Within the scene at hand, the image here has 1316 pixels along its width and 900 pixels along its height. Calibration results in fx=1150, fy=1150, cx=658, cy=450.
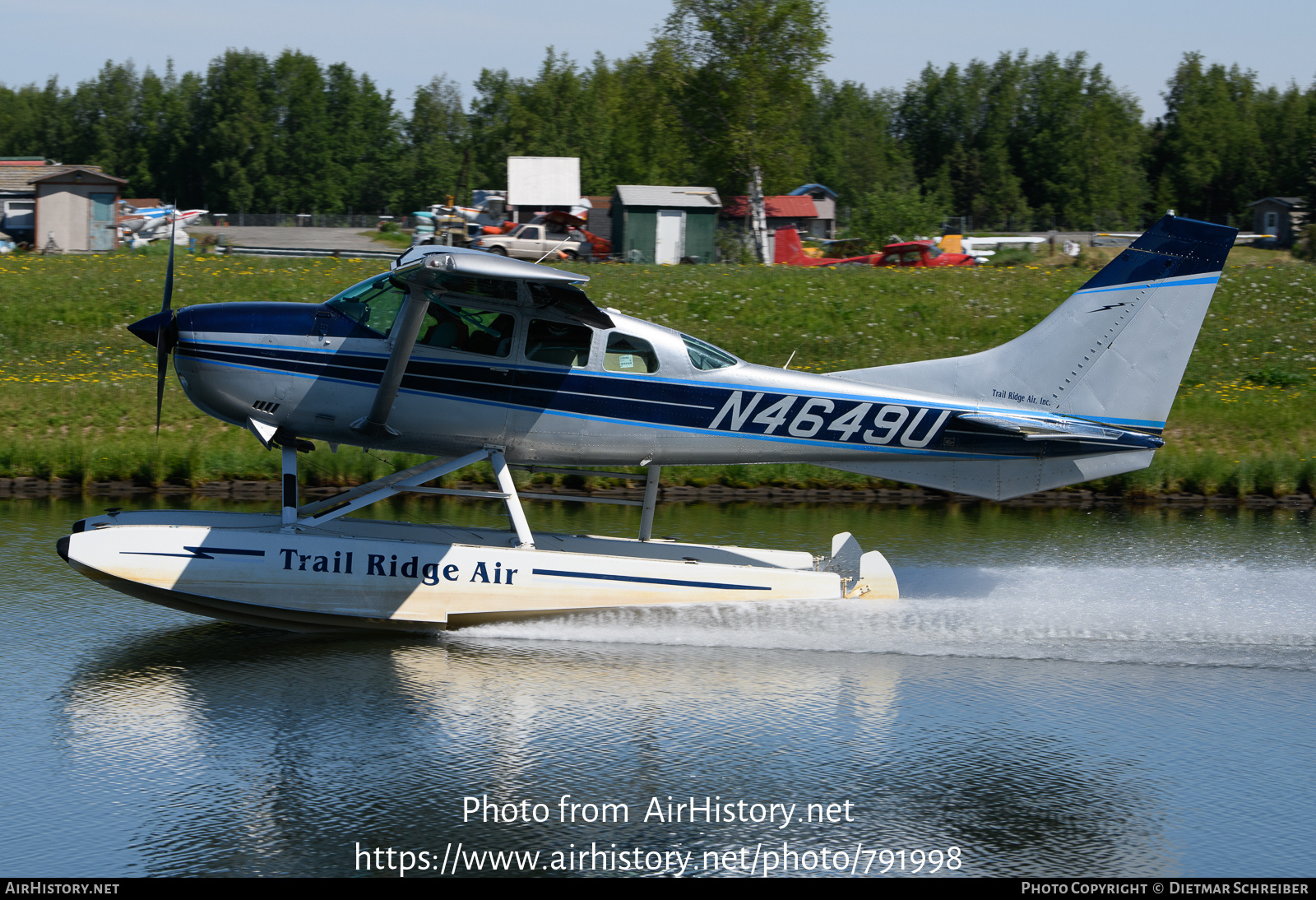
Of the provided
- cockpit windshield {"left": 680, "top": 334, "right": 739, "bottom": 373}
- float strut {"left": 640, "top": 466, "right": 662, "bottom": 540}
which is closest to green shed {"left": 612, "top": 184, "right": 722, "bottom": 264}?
float strut {"left": 640, "top": 466, "right": 662, "bottom": 540}

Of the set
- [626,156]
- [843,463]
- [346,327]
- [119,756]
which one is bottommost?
[119,756]

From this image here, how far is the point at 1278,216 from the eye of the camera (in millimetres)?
67938

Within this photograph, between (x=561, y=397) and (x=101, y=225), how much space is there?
30399mm

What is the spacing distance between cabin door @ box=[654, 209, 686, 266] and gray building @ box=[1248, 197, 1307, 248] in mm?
39869

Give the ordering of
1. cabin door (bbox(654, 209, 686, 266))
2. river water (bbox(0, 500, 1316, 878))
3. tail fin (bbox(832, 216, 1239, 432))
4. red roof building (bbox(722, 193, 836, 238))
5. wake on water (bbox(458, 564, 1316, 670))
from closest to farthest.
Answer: river water (bbox(0, 500, 1316, 878)), wake on water (bbox(458, 564, 1316, 670)), tail fin (bbox(832, 216, 1239, 432)), cabin door (bbox(654, 209, 686, 266)), red roof building (bbox(722, 193, 836, 238))

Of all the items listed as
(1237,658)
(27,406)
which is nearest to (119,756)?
(1237,658)

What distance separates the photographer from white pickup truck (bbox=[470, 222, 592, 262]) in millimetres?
34406

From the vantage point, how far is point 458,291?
9430 mm

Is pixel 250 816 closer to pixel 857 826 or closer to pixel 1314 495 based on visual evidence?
pixel 857 826

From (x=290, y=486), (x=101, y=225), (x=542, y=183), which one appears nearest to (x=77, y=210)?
(x=101, y=225)

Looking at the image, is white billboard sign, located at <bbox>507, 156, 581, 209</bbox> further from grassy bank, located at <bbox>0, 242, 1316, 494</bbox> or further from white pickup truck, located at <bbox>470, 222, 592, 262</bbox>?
grassy bank, located at <bbox>0, 242, 1316, 494</bbox>

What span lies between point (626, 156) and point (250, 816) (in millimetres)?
72242

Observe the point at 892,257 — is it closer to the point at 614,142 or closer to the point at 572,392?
the point at 572,392

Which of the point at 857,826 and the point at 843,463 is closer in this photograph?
the point at 857,826
